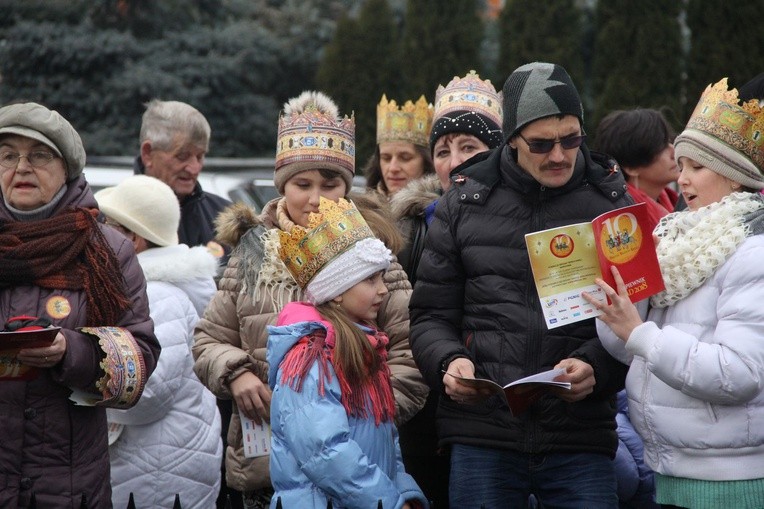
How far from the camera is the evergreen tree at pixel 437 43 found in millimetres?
14883

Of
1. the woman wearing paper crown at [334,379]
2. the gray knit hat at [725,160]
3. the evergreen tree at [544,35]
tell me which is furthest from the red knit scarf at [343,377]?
the evergreen tree at [544,35]

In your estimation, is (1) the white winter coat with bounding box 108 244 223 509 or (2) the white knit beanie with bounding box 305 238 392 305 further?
(1) the white winter coat with bounding box 108 244 223 509

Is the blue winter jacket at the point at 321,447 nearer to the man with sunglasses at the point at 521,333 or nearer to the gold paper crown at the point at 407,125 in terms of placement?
the man with sunglasses at the point at 521,333

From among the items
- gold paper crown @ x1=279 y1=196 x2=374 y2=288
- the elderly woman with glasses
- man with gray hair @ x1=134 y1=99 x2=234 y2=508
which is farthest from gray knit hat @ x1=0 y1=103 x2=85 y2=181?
man with gray hair @ x1=134 y1=99 x2=234 y2=508

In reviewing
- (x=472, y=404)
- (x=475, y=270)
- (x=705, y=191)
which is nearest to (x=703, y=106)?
(x=705, y=191)

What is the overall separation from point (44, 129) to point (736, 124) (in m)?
2.44

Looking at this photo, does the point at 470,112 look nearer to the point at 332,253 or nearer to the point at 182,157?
the point at 332,253

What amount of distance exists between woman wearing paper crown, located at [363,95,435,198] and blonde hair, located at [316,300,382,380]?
6.99 feet

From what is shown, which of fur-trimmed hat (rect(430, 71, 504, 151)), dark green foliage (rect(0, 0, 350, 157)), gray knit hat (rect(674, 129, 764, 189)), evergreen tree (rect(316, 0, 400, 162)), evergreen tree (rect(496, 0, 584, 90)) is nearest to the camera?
gray knit hat (rect(674, 129, 764, 189))

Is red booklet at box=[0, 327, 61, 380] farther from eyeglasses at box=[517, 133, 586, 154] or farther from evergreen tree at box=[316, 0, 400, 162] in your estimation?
evergreen tree at box=[316, 0, 400, 162]

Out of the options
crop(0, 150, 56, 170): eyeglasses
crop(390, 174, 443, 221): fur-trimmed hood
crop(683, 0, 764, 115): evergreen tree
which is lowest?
crop(390, 174, 443, 221): fur-trimmed hood

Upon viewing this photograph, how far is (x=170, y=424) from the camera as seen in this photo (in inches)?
201

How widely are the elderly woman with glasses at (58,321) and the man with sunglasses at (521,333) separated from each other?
1084 millimetres

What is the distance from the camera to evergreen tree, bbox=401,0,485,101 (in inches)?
586
